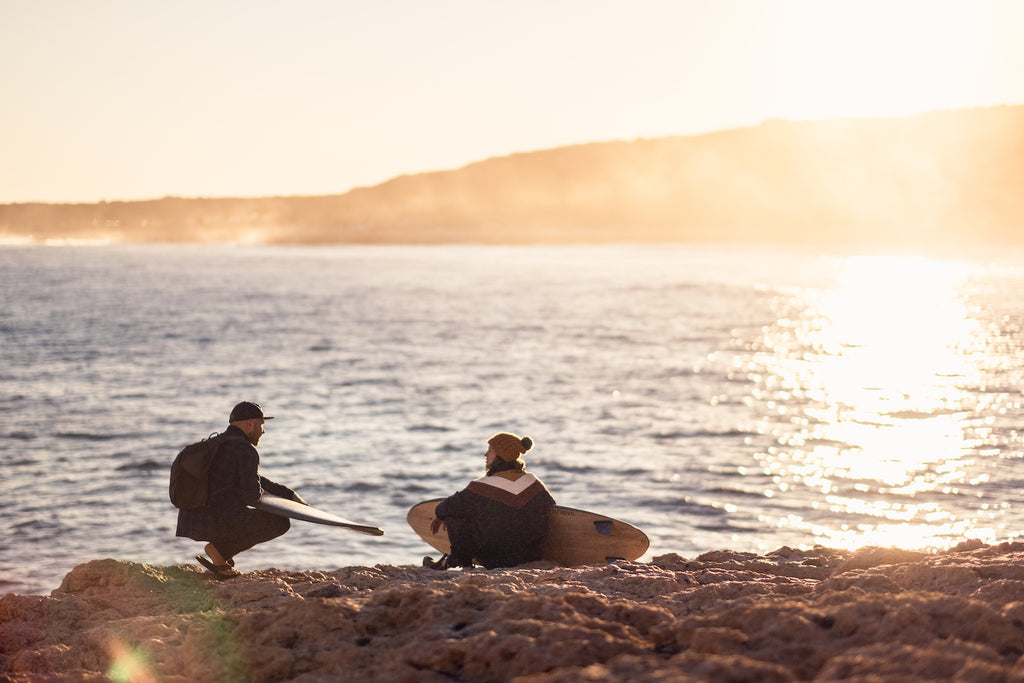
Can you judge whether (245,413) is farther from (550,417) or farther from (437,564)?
(550,417)

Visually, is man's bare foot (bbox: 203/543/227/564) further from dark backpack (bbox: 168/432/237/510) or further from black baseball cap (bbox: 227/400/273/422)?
black baseball cap (bbox: 227/400/273/422)

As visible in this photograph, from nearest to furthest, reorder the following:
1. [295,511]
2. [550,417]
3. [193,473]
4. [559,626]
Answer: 1. [559,626]
2. [193,473]
3. [295,511]
4. [550,417]

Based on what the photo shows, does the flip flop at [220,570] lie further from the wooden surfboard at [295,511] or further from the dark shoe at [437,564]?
the dark shoe at [437,564]

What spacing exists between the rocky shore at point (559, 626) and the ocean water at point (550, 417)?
19.4 ft

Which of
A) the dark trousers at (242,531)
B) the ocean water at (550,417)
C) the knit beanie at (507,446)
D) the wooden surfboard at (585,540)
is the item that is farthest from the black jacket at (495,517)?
the ocean water at (550,417)

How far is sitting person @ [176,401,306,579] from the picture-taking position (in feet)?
25.0

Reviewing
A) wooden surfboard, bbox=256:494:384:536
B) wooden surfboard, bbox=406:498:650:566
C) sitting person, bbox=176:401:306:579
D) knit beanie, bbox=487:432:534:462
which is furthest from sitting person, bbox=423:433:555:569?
sitting person, bbox=176:401:306:579

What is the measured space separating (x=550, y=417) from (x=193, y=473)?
1745cm

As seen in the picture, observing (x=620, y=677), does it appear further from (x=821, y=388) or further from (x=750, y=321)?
Answer: (x=750, y=321)

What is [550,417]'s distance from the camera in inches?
968

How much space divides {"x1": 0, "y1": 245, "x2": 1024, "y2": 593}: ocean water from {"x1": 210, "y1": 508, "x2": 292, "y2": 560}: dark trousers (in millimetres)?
5068

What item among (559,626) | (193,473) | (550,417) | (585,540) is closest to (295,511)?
(193,473)

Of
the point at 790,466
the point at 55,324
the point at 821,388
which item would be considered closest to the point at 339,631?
the point at 790,466

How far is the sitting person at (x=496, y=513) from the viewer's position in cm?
820
